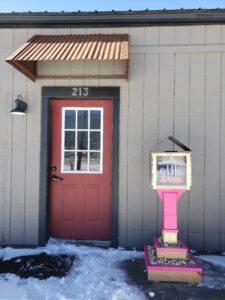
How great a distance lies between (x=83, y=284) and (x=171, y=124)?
239 cm

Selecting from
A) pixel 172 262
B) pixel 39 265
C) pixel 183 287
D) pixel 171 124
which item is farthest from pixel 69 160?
pixel 183 287

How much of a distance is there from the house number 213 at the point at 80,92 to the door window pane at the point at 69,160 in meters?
0.87

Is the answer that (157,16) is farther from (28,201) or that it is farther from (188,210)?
(28,201)

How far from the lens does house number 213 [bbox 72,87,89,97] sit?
4035 mm

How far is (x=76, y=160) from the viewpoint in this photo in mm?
4184

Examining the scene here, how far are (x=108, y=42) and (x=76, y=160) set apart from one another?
69.0 inches

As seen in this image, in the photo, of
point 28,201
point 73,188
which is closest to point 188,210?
point 73,188

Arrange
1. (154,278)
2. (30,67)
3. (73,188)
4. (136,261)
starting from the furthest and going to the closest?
(73,188), (30,67), (136,261), (154,278)

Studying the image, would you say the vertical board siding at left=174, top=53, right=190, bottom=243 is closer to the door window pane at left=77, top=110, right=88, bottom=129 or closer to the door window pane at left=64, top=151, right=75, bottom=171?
the door window pane at left=77, top=110, right=88, bottom=129

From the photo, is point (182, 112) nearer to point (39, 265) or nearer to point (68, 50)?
point (68, 50)

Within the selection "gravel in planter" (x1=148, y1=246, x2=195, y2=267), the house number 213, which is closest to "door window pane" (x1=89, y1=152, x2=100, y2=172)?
the house number 213

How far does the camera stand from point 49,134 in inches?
162

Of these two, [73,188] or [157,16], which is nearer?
[157,16]

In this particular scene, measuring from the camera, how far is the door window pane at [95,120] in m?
4.15
